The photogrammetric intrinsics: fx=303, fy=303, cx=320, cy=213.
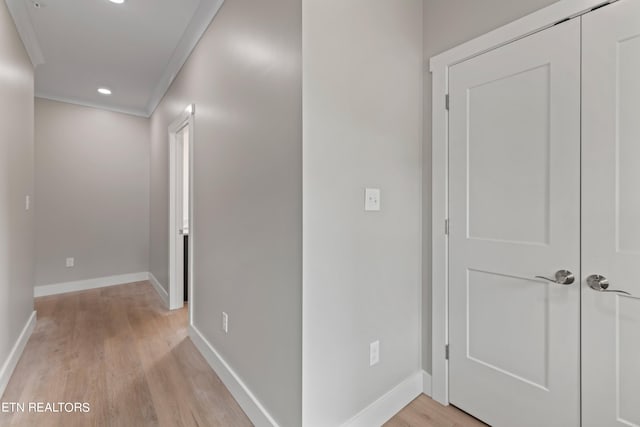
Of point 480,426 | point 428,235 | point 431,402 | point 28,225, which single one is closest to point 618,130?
point 428,235

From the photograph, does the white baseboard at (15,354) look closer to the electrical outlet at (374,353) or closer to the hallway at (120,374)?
the hallway at (120,374)

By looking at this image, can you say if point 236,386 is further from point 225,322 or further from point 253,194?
point 253,194

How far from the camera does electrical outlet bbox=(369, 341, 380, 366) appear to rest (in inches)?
65.9

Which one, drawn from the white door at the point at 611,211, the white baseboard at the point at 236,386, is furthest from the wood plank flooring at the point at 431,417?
the white baseboard at the point at 236,386

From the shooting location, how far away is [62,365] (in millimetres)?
2336

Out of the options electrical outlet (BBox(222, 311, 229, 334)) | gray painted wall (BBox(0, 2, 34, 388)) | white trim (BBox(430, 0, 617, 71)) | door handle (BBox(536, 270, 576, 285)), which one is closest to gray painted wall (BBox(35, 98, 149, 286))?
gray painted wall (BBox(0, 2, 34, 388))

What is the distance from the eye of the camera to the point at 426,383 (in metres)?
1.98

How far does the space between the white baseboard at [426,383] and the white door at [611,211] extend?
2.56 ft

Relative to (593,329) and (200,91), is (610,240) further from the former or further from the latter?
(200,91)

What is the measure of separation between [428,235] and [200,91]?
218 centimetres

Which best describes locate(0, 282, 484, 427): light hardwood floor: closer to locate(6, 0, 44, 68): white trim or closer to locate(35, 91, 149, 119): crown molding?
locate(6, 0, 44, 68): white trim

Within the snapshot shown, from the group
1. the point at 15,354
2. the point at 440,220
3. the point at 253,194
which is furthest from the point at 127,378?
the point at 440,220

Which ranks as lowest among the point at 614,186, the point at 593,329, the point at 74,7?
the point at 593,329

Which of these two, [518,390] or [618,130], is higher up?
[618,130]
